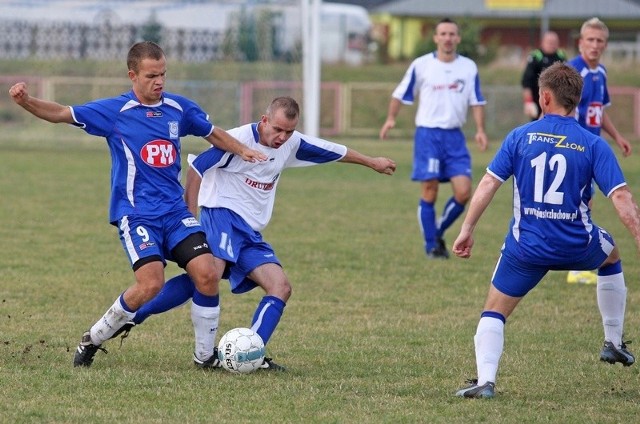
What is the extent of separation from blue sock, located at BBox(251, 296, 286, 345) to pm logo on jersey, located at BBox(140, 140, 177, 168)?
0.93 m

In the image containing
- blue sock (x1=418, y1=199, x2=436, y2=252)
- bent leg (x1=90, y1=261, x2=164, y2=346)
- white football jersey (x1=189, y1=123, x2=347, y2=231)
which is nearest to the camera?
bent leg (x1=90, y1=261, x2=164, y2=346)

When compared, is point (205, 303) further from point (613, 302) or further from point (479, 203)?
point (613, 302)

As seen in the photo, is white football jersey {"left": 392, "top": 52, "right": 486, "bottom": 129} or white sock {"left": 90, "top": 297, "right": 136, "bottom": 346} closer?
white sock {"left": 90, "top": 297, "right": 136, "bottom": 346}

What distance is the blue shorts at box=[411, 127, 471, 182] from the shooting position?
10977mm

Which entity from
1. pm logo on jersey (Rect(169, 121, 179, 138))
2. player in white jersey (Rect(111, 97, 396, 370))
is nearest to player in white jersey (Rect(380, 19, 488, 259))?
player in white jersey (Rect(111, 97, 396, 370))

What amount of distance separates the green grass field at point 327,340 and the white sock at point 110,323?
18cm

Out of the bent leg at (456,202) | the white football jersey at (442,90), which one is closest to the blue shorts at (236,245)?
the bent leg at (456,202)

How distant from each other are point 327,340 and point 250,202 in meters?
1.11

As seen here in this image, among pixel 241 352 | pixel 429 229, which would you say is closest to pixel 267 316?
pixel 241 352

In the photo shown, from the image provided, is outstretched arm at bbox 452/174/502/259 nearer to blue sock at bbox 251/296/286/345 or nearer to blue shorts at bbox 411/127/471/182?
blue sock at bbox 251/296/286/345

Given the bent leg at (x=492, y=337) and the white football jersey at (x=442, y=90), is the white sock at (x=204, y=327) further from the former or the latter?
the white football jersey at (x=442, y=90)

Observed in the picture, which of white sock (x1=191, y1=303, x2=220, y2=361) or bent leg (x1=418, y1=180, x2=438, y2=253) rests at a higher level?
white sock (x1=191, y1=303, x2=220, y2=361)

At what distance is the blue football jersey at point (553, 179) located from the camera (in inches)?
210

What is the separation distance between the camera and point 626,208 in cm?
525
